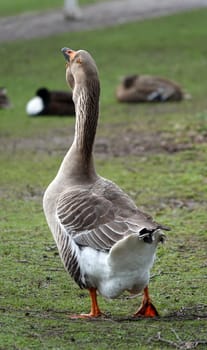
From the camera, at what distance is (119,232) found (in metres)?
5.91

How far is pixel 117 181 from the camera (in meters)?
11.6

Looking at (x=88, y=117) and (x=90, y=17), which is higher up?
(x=88, y=117)

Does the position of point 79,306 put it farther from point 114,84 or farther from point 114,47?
point 114,47

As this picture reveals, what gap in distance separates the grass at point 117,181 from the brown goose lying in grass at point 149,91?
214 millimetres

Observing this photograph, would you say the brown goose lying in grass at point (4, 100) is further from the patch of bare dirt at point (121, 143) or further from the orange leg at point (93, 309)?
the orange leg at point (93, 309)

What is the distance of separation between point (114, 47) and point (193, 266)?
1631 cm

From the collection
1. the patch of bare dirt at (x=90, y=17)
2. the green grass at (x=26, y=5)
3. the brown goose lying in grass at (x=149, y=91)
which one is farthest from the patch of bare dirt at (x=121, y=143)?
the green grass at (x=26, y=5)

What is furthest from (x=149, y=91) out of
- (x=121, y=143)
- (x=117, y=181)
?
(x=117, y=181)

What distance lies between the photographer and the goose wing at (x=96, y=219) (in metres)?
5.93

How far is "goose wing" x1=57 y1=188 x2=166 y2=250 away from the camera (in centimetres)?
593

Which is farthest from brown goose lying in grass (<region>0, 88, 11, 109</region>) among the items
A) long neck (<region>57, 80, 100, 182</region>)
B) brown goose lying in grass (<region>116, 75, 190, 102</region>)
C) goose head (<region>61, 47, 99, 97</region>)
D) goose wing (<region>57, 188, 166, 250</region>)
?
goose wing (<region>57, 188, 166, 250</region>)

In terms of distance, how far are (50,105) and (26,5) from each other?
1575cm

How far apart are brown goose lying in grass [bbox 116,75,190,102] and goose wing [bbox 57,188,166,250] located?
11.7 metres

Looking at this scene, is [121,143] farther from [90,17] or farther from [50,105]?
[90,17]
